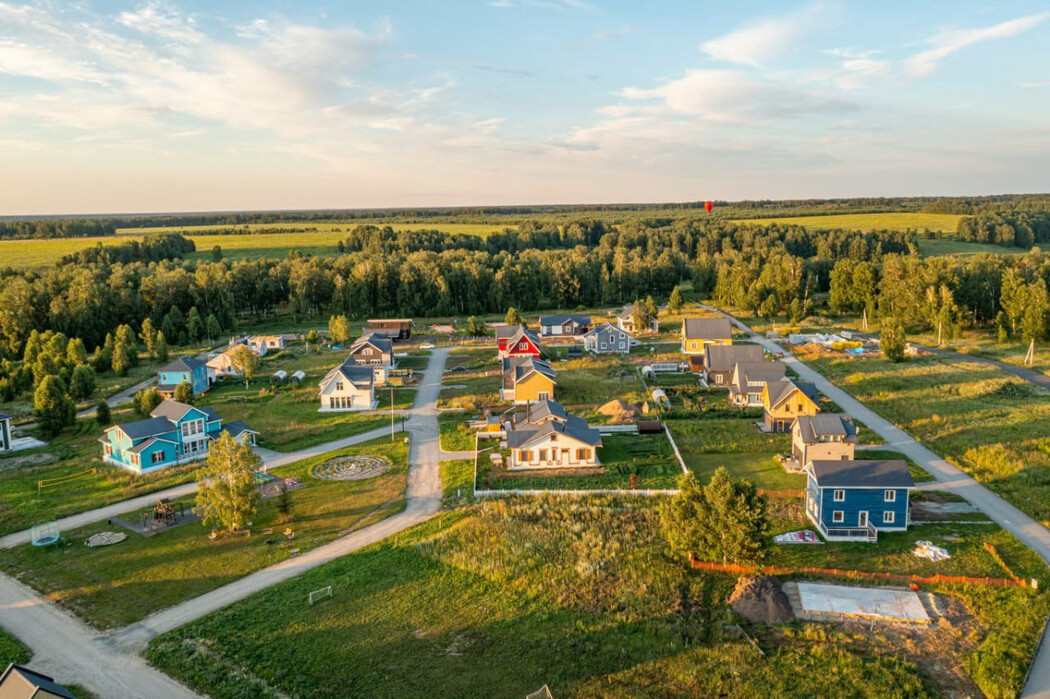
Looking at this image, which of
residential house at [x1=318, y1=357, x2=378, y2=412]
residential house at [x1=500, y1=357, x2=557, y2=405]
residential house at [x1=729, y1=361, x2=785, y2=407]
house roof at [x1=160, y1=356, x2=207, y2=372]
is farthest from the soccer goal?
house roof at [x1=160, y1=356, x2=207, y2=372]

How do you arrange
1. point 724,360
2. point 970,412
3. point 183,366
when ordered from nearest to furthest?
point 970,412 → point 724,360 → point 183,366

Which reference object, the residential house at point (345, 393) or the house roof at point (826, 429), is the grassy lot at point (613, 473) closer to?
the house roof at point (826, 429)

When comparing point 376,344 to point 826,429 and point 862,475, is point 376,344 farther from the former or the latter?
point 862,475

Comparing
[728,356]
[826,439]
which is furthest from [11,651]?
[728,356]

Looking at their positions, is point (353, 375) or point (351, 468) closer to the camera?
point (351, 468)

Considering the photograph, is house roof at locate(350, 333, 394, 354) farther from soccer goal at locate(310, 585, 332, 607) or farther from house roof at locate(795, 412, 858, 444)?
soccer goal at locate(310, 585, 332, 607)

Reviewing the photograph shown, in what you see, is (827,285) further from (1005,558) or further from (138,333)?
(138,333)
